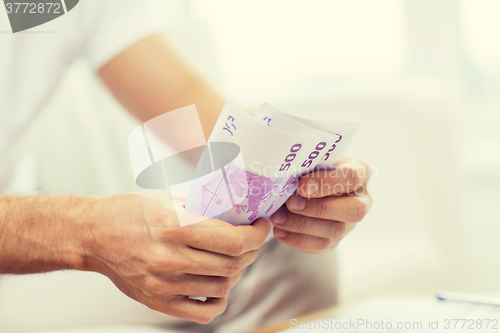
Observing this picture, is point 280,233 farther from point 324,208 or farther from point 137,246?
point 137,246

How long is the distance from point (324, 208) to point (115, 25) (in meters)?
0.56

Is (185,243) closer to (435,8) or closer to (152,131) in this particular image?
(152,131)

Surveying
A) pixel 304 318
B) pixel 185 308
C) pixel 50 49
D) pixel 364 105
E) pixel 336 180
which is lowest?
pixel 304 318

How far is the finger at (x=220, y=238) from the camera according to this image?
32cm

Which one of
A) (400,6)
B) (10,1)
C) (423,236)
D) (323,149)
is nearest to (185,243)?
(323,149)

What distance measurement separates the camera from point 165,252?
323mm

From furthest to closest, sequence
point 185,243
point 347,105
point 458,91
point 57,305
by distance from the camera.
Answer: point 458,91 → point 347,105 → point 57,305 → point 185,243

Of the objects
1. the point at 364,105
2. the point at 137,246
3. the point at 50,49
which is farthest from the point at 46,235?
the point at 364,105

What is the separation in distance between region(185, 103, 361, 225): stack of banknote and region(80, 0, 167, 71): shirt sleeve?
0.46 m

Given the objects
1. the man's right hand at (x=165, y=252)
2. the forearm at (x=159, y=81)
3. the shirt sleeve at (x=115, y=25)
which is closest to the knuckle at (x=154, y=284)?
the man's right hand at (x=165, y=252)

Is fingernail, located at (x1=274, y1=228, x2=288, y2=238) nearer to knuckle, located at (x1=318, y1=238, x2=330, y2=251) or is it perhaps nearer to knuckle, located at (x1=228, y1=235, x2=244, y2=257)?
knuckle, located at (x1=318, y1=238, x2=330, y2=251)

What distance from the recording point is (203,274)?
343 mm

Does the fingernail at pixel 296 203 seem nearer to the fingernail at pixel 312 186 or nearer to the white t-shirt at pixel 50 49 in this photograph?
the fingernail at pixel 312 186

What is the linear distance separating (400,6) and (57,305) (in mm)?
1340
